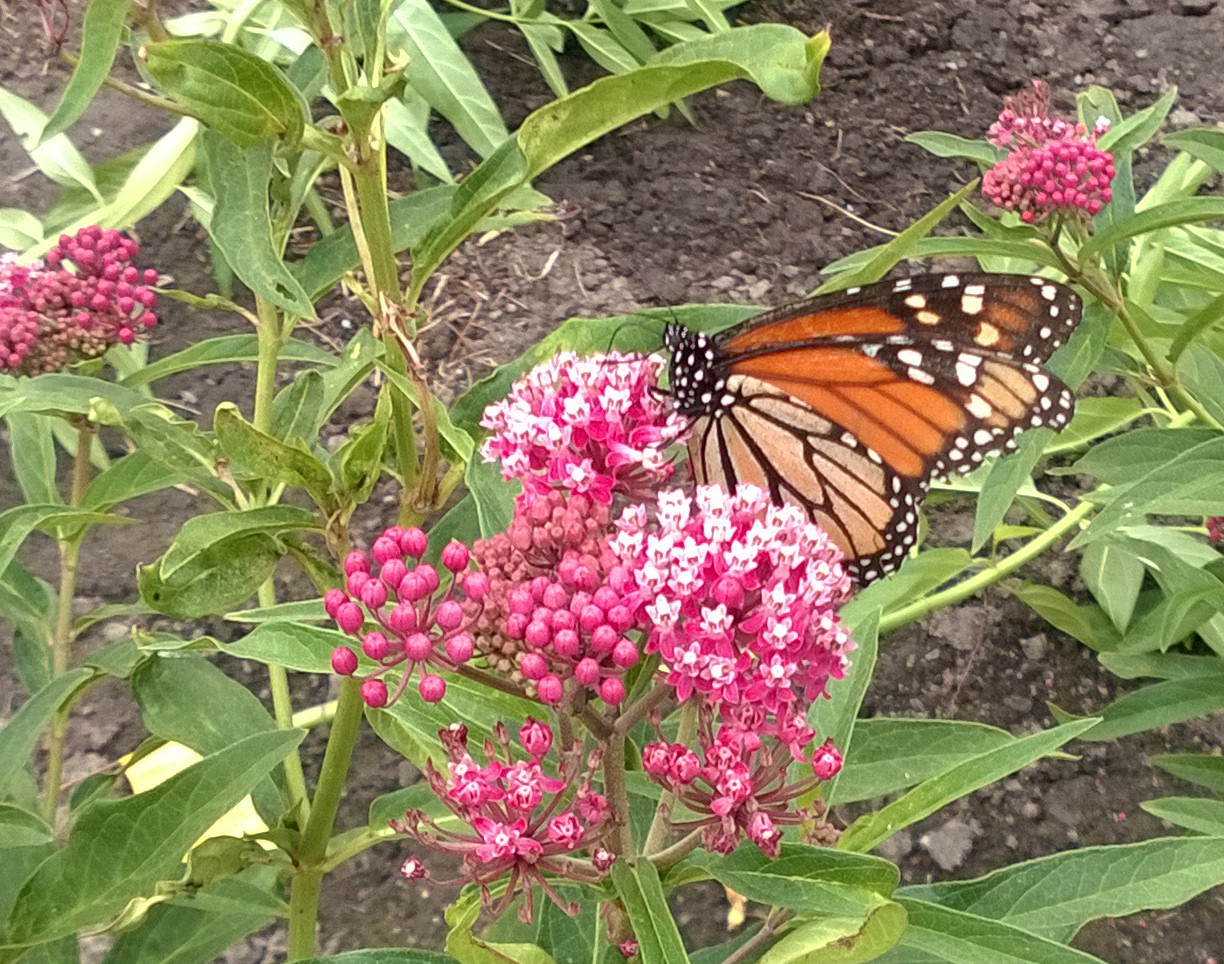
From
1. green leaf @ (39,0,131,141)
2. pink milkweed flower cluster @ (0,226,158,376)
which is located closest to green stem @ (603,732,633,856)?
green leaf @ (39,0,131,141)

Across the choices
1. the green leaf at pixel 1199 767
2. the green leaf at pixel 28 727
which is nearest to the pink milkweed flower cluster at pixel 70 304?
the green leaf at pixel 28 727

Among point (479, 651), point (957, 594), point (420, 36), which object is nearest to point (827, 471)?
point (957, 594)

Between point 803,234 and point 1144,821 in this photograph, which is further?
point 803,234

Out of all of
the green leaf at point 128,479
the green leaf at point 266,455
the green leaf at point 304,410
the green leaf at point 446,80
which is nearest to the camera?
the green leaf at point 266,455

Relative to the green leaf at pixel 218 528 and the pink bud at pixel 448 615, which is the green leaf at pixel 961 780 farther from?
the green leaf at pixel 218 528

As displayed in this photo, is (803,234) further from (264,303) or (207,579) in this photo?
(207,579)

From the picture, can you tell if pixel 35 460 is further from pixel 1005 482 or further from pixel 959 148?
pixel 959 148
